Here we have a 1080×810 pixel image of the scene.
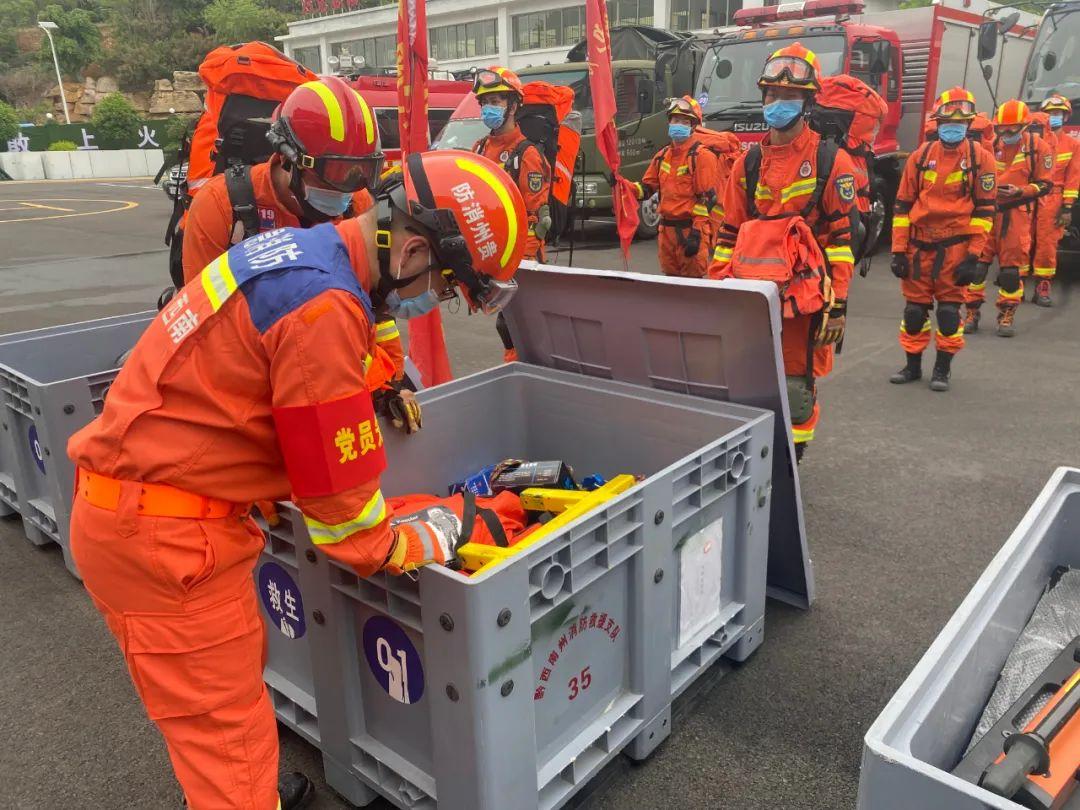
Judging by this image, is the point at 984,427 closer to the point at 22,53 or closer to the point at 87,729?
the point at 87,729

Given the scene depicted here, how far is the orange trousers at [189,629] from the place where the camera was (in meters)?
1.71

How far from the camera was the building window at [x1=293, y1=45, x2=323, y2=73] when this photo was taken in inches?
1953

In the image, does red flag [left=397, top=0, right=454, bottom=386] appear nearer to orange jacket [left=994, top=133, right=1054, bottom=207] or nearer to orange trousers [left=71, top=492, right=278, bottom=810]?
orange trousers [left=71, top=492, right=278, bottom=810]

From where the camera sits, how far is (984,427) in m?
5.51

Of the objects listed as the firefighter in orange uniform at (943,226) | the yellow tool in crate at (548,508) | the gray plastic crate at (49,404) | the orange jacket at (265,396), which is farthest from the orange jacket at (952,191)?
the orange jacket at (265,396)

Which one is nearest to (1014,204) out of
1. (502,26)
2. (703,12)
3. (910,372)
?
(910,372)

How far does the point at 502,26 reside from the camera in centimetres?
3903

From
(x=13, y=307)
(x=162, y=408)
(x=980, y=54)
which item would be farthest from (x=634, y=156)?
(x=162, y=408)

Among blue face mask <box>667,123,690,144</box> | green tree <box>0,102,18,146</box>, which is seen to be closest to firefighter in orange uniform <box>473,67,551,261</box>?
blue face mask <box>667,123,690,144</box>

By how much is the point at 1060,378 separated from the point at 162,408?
269 inches

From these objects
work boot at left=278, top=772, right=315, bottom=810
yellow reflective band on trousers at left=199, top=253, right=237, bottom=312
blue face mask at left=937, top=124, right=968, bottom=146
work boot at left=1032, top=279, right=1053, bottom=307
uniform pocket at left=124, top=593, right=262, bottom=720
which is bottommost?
work boot at left=1032, top=279, right=1053, bottom=307

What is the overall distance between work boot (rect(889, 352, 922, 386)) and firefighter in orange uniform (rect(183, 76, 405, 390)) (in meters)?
4.65

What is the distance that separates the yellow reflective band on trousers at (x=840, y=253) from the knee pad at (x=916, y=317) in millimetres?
2674

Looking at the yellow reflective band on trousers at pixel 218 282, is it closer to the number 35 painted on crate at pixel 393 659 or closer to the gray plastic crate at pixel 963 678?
the number 35 painted on crate at pixel 393 659
